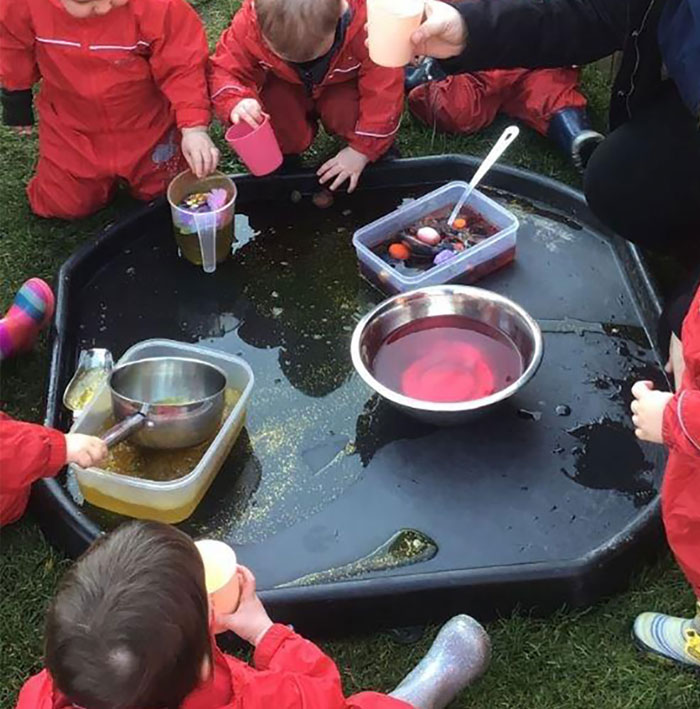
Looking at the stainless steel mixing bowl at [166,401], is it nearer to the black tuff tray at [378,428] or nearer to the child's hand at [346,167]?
the black tuff tray at [378,428]

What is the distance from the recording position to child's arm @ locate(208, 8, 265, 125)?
8.25ft

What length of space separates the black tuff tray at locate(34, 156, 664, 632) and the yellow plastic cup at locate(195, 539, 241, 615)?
30 cm

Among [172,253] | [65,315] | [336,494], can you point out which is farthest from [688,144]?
[65,315]

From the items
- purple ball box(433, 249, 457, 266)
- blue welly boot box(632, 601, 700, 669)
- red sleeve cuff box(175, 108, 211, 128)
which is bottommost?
blue welly boot box(632, 601, 700, 669)

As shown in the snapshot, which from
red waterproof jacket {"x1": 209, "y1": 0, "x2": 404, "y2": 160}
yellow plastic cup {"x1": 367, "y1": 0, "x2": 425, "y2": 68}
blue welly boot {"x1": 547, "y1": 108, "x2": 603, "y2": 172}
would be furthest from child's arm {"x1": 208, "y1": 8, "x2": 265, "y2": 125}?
blue welly boot {"x1": 547, "y1": 108, "x2": 603, "y2": 172}

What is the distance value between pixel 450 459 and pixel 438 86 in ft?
→ 4.10

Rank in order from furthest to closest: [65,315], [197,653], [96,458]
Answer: [65,315] < [96,458] < [197,653]

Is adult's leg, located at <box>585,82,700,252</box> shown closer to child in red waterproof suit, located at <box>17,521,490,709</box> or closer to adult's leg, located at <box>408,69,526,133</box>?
adult's leg, located at <box>408,69,526,133</box>

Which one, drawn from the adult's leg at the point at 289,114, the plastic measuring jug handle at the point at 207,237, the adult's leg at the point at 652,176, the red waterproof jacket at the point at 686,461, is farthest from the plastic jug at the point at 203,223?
the red waterproof jacket at the point at 686,461

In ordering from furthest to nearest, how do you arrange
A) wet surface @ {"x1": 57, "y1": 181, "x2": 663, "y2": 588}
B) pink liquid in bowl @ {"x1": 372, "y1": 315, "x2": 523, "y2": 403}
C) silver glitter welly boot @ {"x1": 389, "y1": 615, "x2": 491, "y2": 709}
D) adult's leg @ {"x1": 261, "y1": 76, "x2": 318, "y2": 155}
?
1. adult's leg @ {"x1": 261, "y1": 76, "x2": 318, "y2": 155}
2. pink liquid in bowl @ {"x1": 372, "y1": 315, "x2": 523, "y2": 403}
3. wet surface @ {"x1": 57, "y1": 181, "x2": 663, "y2": 588}
4. silver glitter welly boot @ {"x1": 389, "y1": 615, "x2": 491, "y2": 709}

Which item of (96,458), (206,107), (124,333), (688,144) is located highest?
(688,144)

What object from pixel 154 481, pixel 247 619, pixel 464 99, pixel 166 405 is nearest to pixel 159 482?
pixel 154 481

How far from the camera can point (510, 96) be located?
9.54 feet

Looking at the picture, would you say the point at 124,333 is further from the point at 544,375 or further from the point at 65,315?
the point at 544,375
